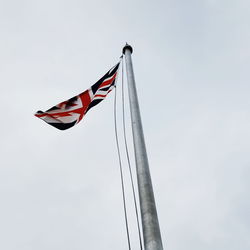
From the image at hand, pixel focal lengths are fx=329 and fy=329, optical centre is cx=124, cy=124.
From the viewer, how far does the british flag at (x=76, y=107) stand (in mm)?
13922

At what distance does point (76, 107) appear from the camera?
1448cm

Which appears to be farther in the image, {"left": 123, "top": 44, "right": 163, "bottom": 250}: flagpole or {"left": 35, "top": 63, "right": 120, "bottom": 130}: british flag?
{"left": 35, "top": 63, "right": 120, "bottom": 130}: british flag

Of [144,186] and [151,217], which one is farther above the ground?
[144,186]

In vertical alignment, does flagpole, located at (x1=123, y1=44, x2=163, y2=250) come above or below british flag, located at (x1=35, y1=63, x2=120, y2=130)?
below

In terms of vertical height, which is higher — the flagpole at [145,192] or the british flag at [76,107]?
the british flag at [76,107]

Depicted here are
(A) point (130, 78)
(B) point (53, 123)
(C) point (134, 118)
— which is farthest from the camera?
(B) point (53, 123)

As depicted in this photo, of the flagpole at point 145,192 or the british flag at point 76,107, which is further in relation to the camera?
the british flag at point 76,107

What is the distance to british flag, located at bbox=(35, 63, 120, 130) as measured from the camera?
13922 millimetres

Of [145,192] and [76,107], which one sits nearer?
Answer: [145,192]

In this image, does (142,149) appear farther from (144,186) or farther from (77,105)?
(77,105)

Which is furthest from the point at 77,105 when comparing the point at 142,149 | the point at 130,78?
the point at 142,149

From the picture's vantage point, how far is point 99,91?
1475 centimetres

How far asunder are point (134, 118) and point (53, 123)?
15.1ft

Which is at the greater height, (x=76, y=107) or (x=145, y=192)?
(x=76, y=107)
